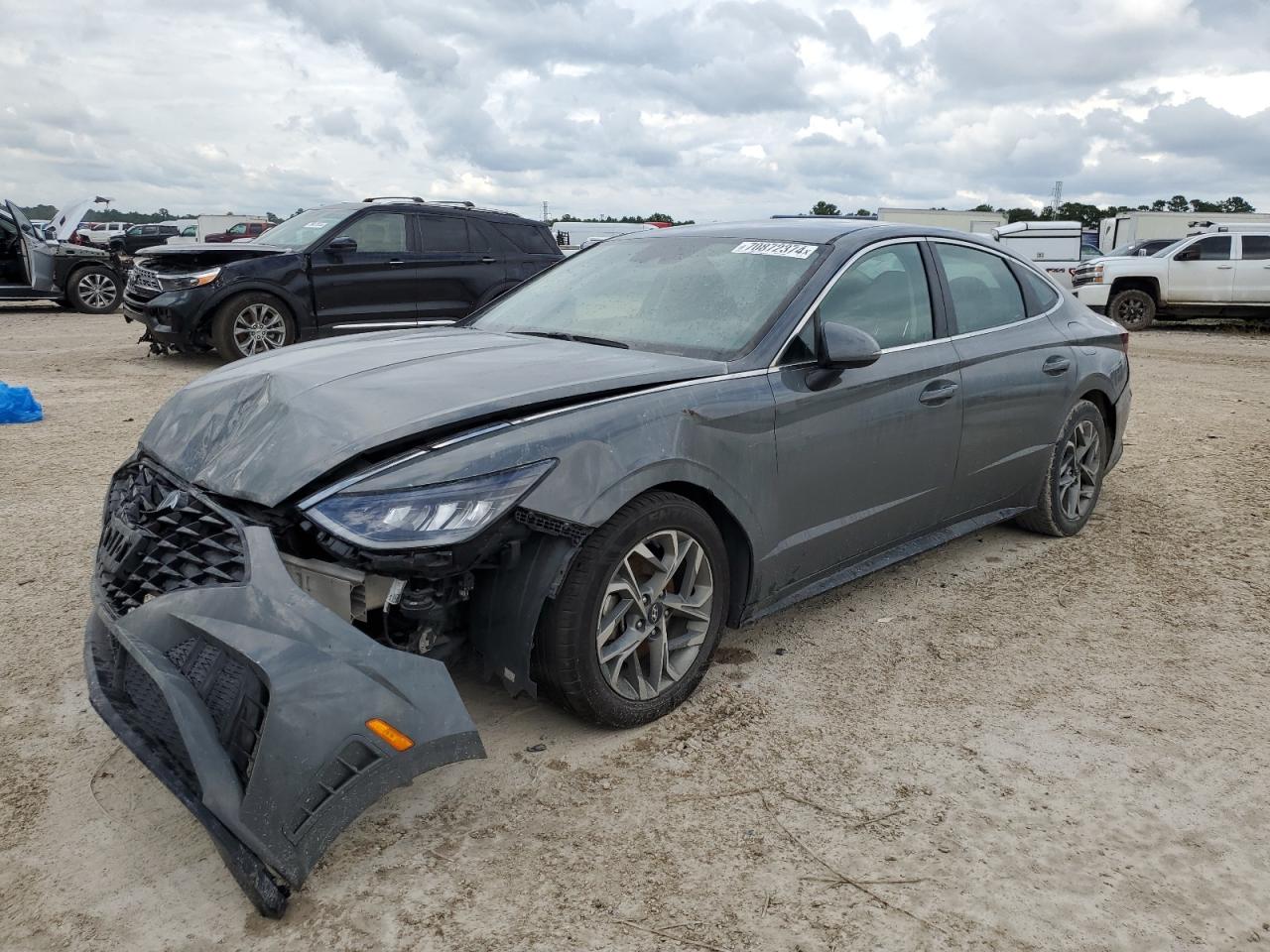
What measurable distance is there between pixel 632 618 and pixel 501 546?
21.2 inches

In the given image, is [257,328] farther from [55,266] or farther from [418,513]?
[418,513]

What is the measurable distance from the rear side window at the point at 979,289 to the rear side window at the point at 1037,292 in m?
0.09

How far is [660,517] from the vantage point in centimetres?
300

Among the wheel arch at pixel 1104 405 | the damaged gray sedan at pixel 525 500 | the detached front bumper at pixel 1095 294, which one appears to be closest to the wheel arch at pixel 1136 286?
the detached front bumper at pixel 1095 294

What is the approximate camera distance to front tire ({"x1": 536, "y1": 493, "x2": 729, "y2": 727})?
283 cm

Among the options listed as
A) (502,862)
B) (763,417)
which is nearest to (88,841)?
(502,862)

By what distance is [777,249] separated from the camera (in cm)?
392

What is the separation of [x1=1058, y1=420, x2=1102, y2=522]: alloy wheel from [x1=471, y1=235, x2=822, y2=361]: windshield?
201cm

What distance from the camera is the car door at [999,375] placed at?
426cm

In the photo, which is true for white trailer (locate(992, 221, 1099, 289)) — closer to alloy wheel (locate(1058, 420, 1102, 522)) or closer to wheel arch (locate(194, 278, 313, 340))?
wheel arch (locate(194, 278, 313, 340))

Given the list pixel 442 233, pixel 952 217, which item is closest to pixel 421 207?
pixel 442 233

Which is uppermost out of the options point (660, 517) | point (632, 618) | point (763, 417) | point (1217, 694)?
point (763, 417)

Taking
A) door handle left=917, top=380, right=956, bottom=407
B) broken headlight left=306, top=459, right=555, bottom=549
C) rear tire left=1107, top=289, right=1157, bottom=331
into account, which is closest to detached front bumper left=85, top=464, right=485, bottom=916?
broken headlight left=306, top=459, right=555, bottom=549

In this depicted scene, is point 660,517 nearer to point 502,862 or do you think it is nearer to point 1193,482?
point 502,862
